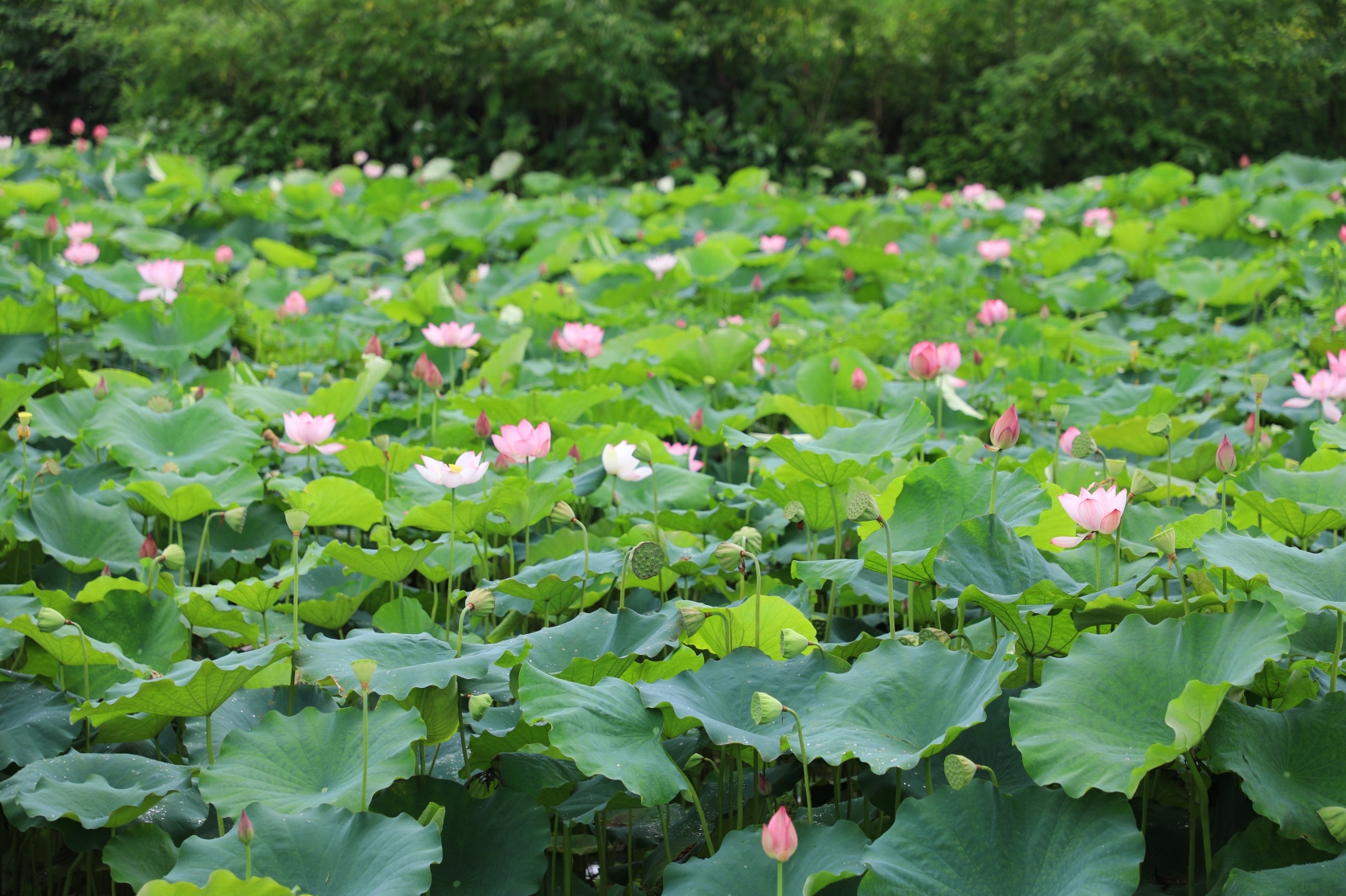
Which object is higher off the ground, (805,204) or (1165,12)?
(1165,12)

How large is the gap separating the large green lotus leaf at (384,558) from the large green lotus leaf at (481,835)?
340 mm

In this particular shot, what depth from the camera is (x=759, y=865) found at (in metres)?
0.91

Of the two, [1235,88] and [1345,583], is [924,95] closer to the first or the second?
[1235,88]

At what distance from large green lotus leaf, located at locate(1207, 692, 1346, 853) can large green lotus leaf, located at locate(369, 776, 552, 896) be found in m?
0.64

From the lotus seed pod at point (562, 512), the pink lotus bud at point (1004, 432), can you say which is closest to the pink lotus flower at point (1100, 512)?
the pink lotus bud at point (1004, 432)

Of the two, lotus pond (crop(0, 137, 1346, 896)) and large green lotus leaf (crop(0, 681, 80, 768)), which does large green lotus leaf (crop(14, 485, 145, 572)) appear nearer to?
lotus pond (crop(0, 137, 1346, 896))

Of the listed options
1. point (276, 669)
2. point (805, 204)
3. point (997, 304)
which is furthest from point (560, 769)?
point (805, 204)

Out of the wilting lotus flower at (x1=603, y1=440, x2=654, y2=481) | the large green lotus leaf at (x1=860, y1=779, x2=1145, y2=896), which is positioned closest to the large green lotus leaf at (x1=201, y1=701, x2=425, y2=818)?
the large green lotus leaf at (x1=860, y1=779, x2=1145, y2=896)

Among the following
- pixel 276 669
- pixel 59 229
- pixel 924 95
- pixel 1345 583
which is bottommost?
pixel 924 95

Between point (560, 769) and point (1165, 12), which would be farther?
point (1165, 12)

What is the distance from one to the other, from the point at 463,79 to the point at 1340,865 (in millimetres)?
8196

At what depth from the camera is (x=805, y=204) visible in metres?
5.19

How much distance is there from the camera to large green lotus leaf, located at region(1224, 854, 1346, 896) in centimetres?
81

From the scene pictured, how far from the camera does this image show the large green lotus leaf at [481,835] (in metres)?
1.01
